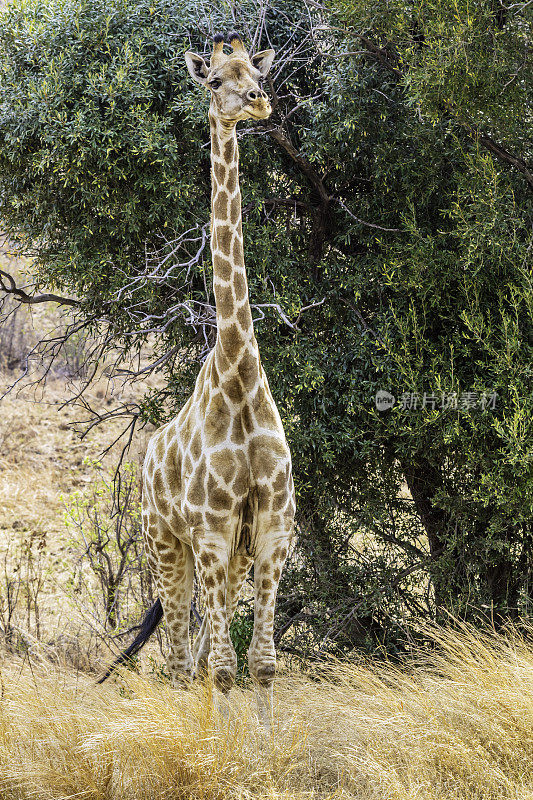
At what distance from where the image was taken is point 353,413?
233 inches

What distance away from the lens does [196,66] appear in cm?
365

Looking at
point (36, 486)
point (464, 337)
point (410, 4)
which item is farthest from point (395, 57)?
point (36, 486)

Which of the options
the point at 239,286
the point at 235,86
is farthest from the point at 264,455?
the point at 235,86

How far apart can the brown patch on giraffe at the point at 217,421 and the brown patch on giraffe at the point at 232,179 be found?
94cm

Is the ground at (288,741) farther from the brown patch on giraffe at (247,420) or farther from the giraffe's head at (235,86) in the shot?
the giraffe's head at (235,86)

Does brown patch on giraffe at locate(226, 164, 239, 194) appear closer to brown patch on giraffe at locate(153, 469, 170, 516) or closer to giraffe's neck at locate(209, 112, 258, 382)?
giraffe's neck at locate(209, 112, 258, 382)

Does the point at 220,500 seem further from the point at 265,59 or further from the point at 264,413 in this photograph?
the point at 265,59

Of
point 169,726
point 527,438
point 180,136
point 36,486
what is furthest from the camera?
point 36,486

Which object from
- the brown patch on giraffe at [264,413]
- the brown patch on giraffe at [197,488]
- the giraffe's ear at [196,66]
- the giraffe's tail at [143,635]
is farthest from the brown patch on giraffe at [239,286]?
the giraffe's tail at [143,635]

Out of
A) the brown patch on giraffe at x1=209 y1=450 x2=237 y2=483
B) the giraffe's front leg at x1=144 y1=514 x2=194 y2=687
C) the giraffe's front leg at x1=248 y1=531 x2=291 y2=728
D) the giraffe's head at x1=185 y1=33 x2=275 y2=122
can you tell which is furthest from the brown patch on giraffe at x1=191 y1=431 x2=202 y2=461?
the giraffe's head at x1=185 y1=33 x2=275 y2=122

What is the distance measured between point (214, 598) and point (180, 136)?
3.83m

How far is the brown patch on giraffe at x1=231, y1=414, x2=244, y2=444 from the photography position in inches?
143

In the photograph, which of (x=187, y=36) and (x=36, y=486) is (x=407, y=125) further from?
(x=36, y=486)

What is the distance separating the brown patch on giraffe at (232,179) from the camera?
3.59 meters
